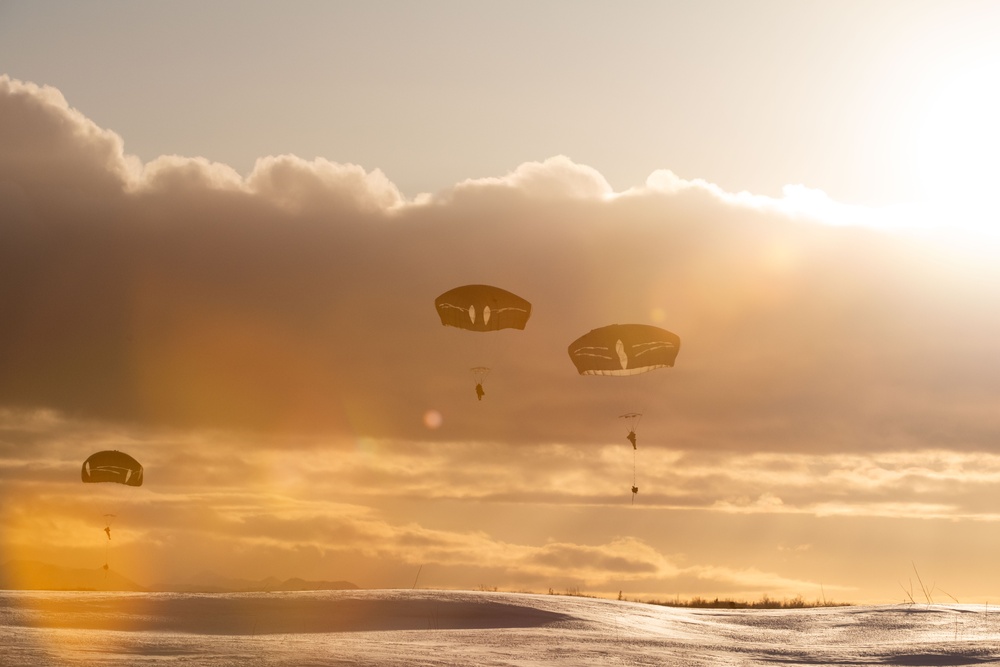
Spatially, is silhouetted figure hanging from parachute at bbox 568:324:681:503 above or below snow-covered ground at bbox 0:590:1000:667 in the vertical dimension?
above

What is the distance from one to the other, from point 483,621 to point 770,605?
43.3ft

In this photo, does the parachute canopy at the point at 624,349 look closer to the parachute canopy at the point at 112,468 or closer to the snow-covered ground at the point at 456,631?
the snow-covered ground at the point at 456,631

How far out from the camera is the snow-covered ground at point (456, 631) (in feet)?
66.0

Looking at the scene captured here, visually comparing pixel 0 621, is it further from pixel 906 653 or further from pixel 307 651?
pixel 906 653

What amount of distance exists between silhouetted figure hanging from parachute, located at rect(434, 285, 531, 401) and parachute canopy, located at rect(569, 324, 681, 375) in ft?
8.74

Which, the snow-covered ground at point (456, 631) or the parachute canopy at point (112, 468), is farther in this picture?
the parachute canopy at point (112, 468)

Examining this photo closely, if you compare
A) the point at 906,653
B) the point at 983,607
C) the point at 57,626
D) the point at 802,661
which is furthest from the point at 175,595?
the point at 983,607

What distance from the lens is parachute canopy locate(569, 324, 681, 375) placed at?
4247 cm

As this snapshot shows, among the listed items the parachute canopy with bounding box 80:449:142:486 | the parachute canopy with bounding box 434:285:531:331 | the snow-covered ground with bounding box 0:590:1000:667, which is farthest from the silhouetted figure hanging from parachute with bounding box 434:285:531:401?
the parachute canopy with bounding box 80:449:142:486

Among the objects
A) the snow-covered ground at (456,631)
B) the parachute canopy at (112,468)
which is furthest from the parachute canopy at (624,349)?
the parachute canopy at (112,468)

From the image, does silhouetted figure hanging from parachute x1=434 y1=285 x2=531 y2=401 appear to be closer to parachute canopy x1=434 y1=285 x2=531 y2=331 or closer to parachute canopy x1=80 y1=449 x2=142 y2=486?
parachute canopy x1=434 y1=285 x2=531 y2=331

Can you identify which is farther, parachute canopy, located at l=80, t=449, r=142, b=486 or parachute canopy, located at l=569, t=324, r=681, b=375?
parachute canopy, located at l=80, t=449, r=142, b=486

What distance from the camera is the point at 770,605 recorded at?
1428 inches

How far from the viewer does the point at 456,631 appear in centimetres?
2444
